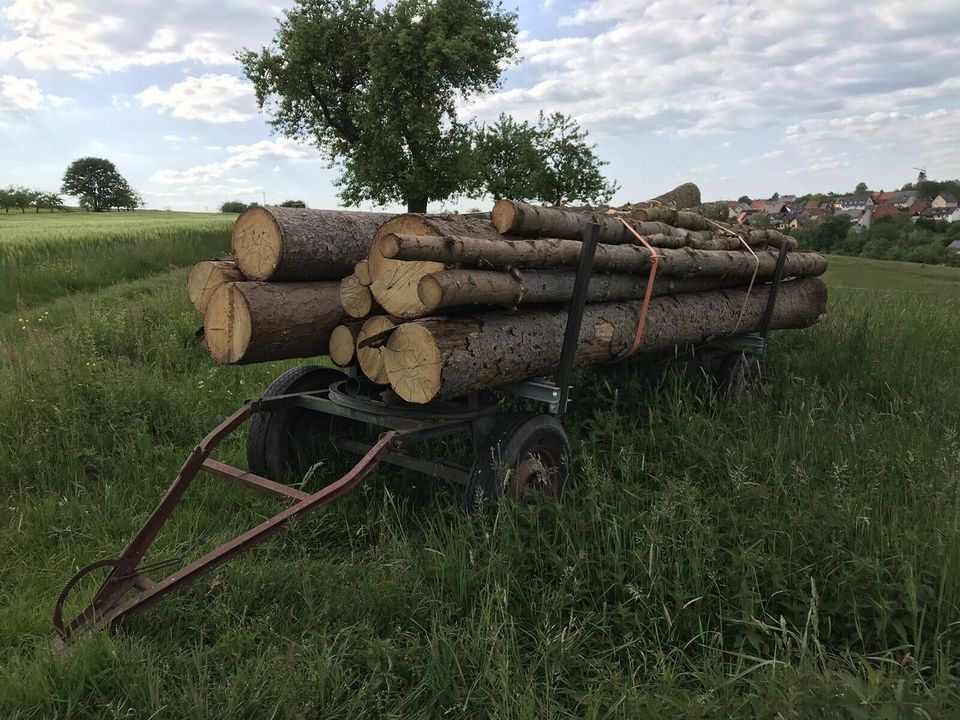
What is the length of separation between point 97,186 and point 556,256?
9982 cm

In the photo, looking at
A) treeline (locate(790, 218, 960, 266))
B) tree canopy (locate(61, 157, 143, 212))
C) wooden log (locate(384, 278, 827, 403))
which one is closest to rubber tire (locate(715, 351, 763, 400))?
wooden log (locate(384, 278, 827, 403))

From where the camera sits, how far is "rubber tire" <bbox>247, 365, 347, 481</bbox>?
4.09m

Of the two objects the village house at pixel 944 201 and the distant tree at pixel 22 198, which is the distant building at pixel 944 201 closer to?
the village house at pixel 944 201

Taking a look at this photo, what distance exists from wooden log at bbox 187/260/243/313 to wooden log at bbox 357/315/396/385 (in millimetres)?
896

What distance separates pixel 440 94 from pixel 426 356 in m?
25.2

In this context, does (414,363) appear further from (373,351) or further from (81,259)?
(81,259)

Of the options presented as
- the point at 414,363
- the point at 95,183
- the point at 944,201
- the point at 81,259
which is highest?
the point at 95,183

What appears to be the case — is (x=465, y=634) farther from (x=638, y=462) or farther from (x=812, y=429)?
(x=812, y=429)

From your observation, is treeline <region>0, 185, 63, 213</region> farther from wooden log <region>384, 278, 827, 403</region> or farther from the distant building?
the distant building

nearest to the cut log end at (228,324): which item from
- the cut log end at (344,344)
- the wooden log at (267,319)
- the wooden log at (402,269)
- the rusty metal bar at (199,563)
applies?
the wooden log at (267,319)

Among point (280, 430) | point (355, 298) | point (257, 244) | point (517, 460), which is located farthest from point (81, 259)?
point (517, 460)

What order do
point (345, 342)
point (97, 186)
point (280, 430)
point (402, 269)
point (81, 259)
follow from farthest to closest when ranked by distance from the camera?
point (97, 186), point (81, 259), point (280, 430), point (345, 342), point (402, 269)

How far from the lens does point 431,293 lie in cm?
295

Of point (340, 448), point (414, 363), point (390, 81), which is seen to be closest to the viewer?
point (414, 363)
